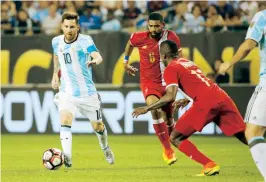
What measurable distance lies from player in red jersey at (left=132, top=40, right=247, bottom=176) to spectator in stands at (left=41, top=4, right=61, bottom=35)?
920 cm

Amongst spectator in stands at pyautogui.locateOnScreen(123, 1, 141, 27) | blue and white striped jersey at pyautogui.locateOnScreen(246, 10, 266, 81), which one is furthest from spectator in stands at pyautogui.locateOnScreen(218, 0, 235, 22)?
blue and white striped jersey at pyautogui.locateOnScreen(246, 10, 266, 81)

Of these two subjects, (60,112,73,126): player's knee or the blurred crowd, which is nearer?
(60,112,73,126): player's knee

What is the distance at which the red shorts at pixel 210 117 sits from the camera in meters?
10.9

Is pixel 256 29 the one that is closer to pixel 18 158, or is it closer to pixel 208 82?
pixel 208 82

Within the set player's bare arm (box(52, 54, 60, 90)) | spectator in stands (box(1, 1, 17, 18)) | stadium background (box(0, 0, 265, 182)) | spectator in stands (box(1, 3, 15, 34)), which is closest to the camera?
player's bare arm (box(52, 54, 60, 90))

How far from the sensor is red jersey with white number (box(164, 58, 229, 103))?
11.0 meters

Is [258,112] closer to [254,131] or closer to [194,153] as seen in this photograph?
[254,131]

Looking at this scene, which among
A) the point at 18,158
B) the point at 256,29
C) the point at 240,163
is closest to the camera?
the point at 256,29

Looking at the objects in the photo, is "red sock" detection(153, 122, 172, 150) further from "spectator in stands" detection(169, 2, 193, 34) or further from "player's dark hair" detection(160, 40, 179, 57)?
"spectator in stands" detection(169, 2, 193, 34)

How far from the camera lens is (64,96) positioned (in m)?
12.3

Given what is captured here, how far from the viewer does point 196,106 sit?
11.0m

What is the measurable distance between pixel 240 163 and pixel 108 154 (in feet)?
6.86

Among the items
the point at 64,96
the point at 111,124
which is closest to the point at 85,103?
the point at 64,96

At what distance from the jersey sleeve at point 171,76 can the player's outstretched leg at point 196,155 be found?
2.36 feet
